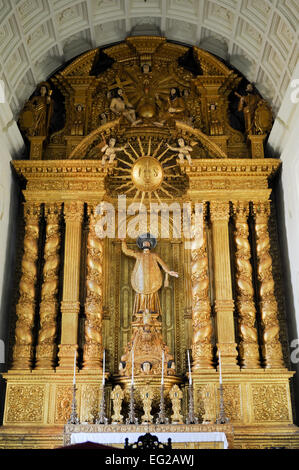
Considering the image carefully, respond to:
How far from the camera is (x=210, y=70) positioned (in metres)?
15.2

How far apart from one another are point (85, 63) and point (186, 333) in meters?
7.38

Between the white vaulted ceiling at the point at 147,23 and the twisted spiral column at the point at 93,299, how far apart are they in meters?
3.88

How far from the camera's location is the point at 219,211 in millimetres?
13789

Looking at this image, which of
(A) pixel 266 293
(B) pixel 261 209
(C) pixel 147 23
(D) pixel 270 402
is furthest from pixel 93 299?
(C) pixel 147 23

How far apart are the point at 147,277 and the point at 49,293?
2.24 m

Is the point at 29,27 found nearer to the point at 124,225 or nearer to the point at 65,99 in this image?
the point at 65,99

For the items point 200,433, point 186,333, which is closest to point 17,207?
point 186,333

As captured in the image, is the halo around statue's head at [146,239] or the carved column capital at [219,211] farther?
the halo around statue's head at [146,239]

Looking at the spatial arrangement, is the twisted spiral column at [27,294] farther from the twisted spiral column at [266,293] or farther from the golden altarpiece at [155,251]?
the twisted spiral column at [266,293]

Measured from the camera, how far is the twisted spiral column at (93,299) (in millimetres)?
12594

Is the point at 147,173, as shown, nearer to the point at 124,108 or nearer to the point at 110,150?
the point at 110,150

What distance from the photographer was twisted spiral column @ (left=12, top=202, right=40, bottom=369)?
1255cm

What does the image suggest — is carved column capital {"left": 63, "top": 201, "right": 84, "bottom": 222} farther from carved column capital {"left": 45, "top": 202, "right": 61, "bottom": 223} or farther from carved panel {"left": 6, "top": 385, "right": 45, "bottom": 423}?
carved panel {"left": 6, "top": 385, "right": 45, "bottom": 423}

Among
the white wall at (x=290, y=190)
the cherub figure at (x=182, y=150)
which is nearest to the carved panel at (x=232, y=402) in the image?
the white wall at (x=290, y=190)
